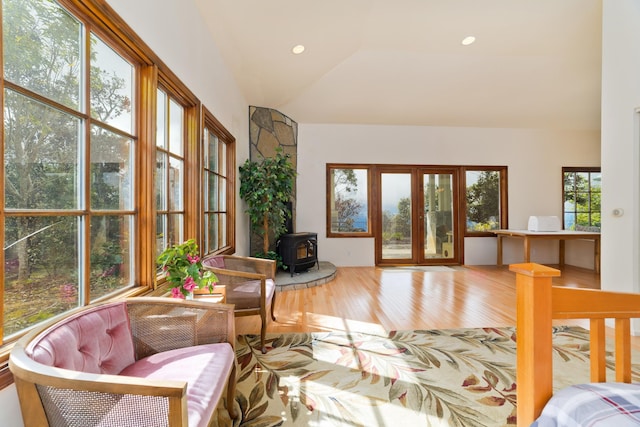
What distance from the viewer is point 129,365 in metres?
1.28

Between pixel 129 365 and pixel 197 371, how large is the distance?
0.34m

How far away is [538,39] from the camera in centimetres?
398

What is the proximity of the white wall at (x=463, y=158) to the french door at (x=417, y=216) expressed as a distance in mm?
246

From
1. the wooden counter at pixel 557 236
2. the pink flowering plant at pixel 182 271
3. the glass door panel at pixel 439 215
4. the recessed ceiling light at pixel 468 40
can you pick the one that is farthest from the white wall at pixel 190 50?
the wooden counter at pixel 557 236

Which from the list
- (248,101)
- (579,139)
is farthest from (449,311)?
(579,139)

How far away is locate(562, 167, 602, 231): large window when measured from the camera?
19.9 ft

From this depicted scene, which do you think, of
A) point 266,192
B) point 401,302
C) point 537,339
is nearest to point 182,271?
point 537,339

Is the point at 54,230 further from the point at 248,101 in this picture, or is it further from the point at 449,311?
the point at 248,101

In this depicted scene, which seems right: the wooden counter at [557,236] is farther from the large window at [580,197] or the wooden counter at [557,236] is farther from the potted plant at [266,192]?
the potted plant at [266,192]

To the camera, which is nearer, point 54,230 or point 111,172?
point 54,230

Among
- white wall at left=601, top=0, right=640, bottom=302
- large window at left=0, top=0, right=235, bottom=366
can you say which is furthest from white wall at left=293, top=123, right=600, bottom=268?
large window at left=0, top=0, right=235, bottom=366

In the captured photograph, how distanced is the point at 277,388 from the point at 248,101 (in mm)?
4166

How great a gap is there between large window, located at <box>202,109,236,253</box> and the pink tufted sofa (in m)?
1.59

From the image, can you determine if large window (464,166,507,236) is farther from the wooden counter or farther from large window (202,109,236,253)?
large window (202,109,236,253)
